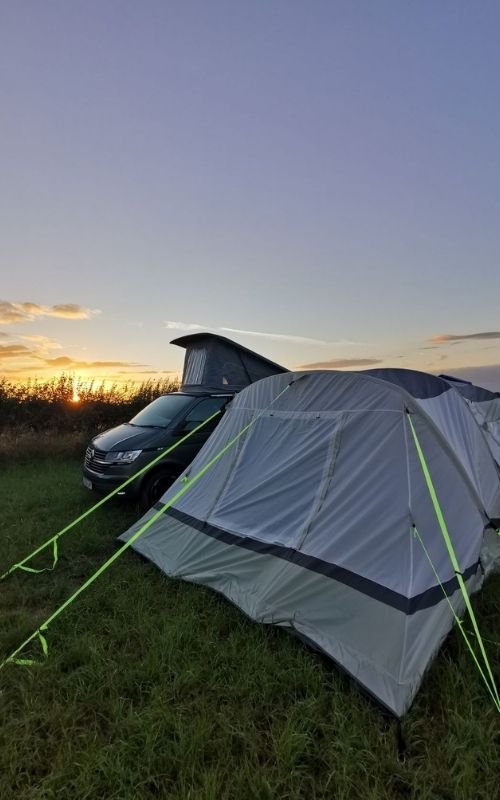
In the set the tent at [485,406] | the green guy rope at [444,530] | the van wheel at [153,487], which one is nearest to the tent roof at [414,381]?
the green guy rope at [444,530]

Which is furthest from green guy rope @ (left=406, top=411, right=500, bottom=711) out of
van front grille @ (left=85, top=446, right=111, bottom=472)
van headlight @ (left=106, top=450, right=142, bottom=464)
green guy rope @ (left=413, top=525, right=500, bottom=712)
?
van front grille @ (left=85, top=446, right=111, bottom=472)

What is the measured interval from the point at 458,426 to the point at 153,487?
404 cm

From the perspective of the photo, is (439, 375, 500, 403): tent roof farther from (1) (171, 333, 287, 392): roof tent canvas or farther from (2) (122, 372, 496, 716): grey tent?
(1) (171, 333, 287, 392): roof tent canvas

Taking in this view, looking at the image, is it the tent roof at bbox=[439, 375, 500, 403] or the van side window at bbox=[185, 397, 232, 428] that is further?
the van side window at bbox=[185, 397, 232, 428]

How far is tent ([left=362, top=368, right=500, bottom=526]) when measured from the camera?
3.92 m

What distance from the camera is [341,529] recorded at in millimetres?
3500

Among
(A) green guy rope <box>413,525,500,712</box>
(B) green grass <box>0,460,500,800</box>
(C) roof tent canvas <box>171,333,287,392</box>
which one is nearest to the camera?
(B) green grass <box>0,460,500,800</box>

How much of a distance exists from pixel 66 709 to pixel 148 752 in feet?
2.15

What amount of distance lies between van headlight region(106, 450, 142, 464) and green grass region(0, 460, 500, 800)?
260 centimetres

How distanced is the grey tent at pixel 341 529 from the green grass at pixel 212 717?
0.20m

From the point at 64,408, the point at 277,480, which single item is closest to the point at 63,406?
the point at 64,408

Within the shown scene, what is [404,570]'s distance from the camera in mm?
3096

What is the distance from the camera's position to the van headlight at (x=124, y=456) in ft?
20.9

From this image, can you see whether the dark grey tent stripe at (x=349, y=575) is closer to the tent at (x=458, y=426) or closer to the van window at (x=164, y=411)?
the tent at (x=458, y=426)
